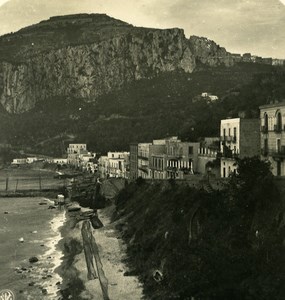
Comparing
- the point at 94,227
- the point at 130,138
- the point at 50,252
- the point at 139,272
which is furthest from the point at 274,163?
the point at 130,138

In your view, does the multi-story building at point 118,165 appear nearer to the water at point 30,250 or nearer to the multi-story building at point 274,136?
the water at point 30,250

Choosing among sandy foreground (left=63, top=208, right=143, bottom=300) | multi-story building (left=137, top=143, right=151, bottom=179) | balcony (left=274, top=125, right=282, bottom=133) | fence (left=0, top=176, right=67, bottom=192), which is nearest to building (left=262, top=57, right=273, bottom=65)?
fence (left=0, top=176, right=67, bottom=192)

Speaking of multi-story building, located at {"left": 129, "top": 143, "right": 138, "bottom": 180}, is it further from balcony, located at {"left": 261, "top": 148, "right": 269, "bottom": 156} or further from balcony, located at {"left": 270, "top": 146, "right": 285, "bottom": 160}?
balcony, located at {"left": 270, "top": 146, "right": 285, "bottom": 160}

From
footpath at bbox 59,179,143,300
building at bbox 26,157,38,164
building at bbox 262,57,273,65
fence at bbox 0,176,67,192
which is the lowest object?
fence at bbox 0,176,67,192

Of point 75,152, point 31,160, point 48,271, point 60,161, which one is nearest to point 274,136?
point 48,271

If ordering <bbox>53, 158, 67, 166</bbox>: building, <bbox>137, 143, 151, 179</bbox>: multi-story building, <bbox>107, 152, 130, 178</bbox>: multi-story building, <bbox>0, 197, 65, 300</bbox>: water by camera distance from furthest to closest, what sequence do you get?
<bbox>53, 158, 67, 166</bbox>: building → <bbox>107, 152, 130, 178</bbox>: multi-story building → <bbox>137, 143, 151, 179</bbox>: multi-story building → <bbox>0, 197, 65, 300</bbox>: water

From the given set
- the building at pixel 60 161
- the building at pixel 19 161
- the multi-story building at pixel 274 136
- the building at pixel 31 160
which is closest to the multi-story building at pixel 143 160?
the multi-story building at pixel 274 136

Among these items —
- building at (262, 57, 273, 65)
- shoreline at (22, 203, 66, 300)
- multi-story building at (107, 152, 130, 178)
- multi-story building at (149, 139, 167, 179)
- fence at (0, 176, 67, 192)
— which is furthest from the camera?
building at (262, 57, 273, 65)
